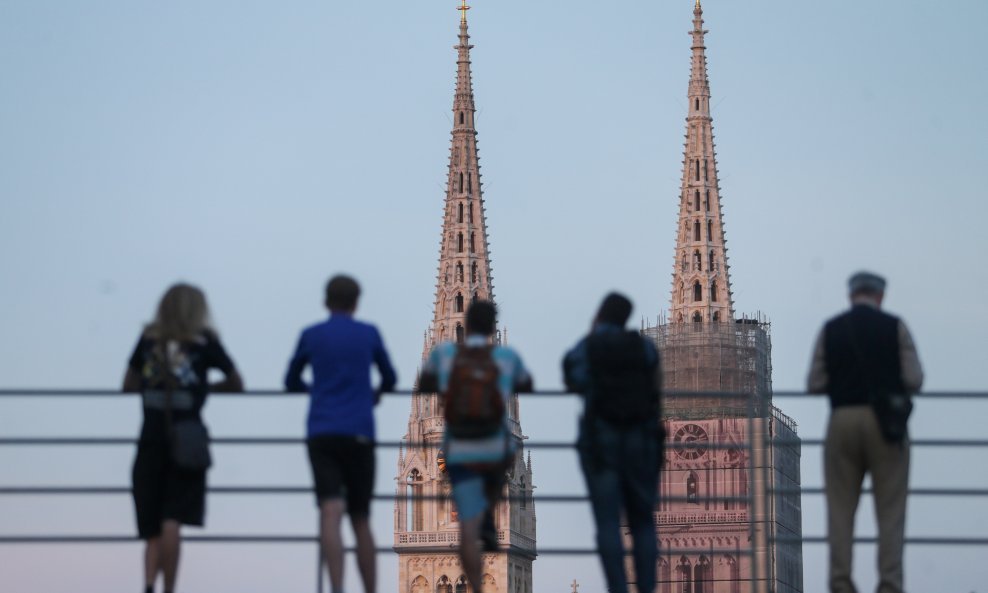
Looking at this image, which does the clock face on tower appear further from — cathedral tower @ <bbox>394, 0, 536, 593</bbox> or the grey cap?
the grey cap

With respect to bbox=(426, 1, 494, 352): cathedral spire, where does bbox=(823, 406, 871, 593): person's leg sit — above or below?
below

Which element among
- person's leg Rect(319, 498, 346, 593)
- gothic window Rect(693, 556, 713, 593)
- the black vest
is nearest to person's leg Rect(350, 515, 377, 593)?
person's leg Rect(319, 498, 346, 593)

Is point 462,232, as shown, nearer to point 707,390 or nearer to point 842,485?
point 707,390

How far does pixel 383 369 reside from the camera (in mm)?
13625

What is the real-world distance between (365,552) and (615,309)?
6.12ft

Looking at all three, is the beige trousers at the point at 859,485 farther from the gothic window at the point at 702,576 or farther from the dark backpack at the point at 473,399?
the gothic window at the point at 702,576

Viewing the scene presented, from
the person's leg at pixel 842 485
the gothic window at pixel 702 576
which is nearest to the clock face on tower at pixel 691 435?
the gothic window at pixel 702 576

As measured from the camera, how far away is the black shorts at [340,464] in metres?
13.3

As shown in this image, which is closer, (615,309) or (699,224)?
(615,309)

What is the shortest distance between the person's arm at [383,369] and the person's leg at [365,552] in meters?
0.66

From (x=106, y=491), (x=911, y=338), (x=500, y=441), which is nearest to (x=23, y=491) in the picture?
(x=106, y=491)

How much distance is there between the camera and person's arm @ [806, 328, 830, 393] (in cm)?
1395

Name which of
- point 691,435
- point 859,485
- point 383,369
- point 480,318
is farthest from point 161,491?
point 691,435

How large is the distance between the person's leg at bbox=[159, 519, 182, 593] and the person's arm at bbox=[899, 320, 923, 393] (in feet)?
13.2
